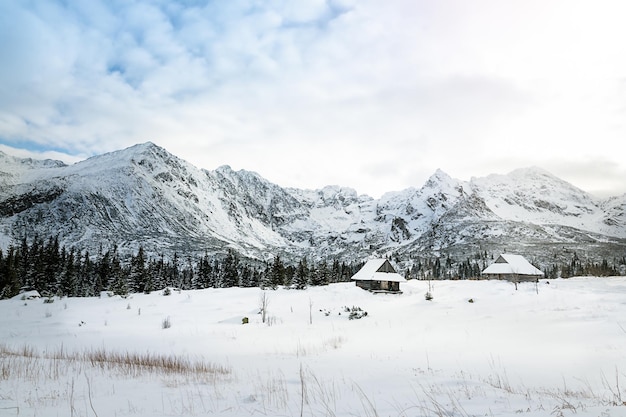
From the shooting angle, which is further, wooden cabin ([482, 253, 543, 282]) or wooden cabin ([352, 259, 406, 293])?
wooden cabin ([482, 253, 543, 282])

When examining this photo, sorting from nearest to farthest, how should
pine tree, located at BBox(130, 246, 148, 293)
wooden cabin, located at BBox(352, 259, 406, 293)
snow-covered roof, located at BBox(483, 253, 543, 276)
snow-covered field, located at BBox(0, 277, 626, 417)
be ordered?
snow-covered field, located at BBox(0, 277, 626, 417) < wooden cabin, located at BBox(352, 259, 406, 293) < pine tree, located at BBox(130, 246, 148, 293) < snow-covered roof, located at BBox(483, 253, 543, 276)

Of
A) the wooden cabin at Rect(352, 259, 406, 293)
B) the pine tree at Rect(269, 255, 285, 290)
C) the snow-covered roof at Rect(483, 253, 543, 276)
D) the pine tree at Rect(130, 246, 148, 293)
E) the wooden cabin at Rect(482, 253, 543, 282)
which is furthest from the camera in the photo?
the snow-covered roof at Rect(483, 253, 543, 276)

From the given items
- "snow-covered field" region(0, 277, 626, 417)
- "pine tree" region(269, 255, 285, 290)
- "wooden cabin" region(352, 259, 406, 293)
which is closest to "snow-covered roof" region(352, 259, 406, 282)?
"wooden cabin" region(352, 259, 406, 293)

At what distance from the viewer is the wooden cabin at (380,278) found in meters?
59.1

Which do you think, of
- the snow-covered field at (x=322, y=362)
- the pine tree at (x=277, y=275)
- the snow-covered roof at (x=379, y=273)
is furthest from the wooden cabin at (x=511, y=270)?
the snow-covered field at (x=322, y=362)

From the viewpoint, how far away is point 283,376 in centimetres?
949

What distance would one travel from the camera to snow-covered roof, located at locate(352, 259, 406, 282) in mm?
59181

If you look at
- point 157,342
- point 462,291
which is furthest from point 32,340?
point 462,291

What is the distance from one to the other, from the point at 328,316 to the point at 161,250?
183962mm

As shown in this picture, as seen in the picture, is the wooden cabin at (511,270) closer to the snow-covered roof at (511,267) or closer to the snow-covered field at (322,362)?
the snow-covered roof at (511,267)

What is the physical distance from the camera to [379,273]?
6031 cm

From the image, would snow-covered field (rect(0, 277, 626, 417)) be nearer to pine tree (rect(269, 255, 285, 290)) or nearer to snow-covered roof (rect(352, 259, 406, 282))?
snow-covered roof (rect(352, 259, 406, 282))

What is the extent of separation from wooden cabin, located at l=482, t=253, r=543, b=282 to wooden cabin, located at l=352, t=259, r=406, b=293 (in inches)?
1039

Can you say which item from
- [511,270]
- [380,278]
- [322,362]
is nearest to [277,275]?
[380,278]
